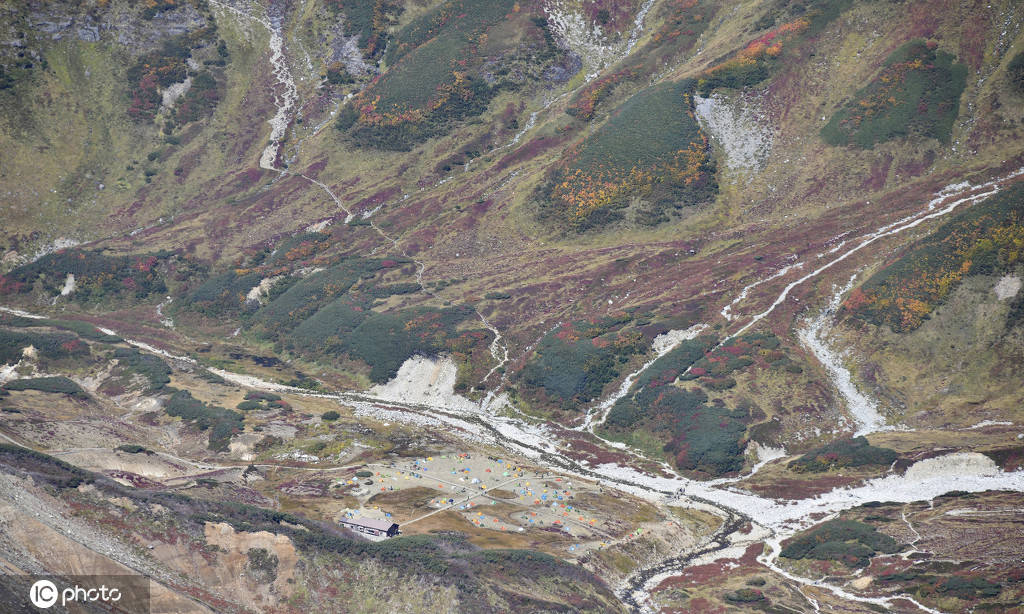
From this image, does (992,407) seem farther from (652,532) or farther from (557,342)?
(557,342)

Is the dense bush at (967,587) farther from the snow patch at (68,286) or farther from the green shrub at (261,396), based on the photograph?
the snow patch at (68,286)

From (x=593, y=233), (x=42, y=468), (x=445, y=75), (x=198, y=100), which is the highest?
(x=445, y=75)

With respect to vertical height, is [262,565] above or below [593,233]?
below

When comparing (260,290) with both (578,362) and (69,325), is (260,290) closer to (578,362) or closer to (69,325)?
(69,325)

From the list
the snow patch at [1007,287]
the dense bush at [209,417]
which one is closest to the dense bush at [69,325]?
the dense bush at [209,417]

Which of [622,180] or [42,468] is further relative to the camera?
[622,180]

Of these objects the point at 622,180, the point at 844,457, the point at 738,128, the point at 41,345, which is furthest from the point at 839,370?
the point at 41,345

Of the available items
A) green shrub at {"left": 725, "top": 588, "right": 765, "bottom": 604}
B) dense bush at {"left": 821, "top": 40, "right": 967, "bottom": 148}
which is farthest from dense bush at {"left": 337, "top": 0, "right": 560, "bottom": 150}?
green shrub at {"left": 725, "top": 588, "right": 765, "bottom": 604}

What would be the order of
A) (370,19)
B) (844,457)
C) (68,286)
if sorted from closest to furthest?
(844,457), (68,286), (370,19)
